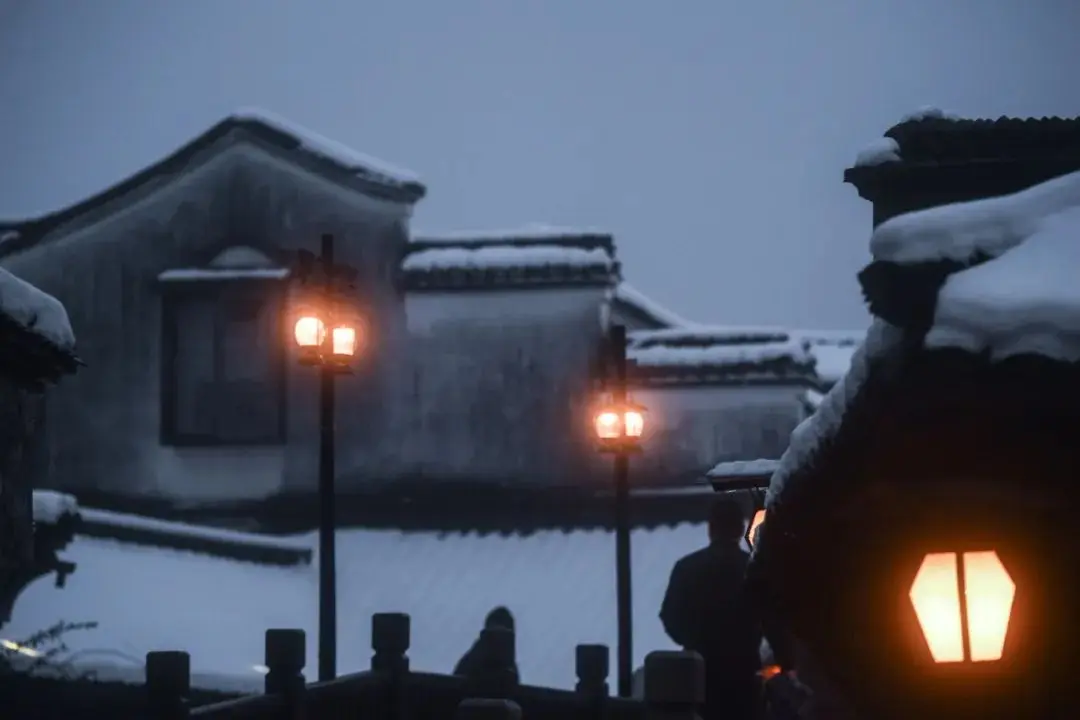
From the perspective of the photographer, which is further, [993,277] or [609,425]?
[609,425]

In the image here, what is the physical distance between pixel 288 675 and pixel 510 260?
13.8m

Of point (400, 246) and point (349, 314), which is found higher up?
point (400, 246)

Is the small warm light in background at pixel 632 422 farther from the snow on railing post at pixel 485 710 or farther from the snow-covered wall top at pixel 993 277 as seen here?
the snow-covered wall top at pixel 993 277

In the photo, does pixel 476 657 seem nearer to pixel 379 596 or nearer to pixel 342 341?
pixel 342 341

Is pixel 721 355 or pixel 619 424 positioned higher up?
pixel 721 355

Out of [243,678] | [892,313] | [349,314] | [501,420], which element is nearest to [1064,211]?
[892,313]

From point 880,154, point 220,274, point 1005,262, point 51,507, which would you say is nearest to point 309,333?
point 51,507

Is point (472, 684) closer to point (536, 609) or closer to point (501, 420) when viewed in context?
point (536, 609)

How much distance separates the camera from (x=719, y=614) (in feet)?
30.5

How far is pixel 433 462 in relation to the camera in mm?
23625

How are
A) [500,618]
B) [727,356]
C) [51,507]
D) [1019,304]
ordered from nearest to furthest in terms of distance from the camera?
1. [1019,304]
2. [500,618]
3. [51,507]
4. [727,356]

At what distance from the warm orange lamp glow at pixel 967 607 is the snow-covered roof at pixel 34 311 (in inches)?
160

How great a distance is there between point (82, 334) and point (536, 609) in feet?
26.0

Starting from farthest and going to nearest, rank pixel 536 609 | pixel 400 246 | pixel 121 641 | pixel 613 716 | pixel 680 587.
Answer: pixel 400 246
pixel 536 609
pixel 121 641
pixel 613 716
pixel 680 587
